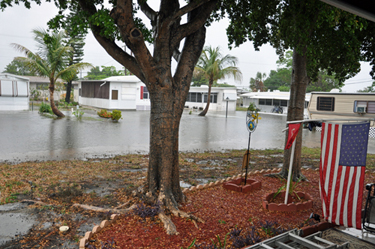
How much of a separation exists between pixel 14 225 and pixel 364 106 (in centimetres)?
1857

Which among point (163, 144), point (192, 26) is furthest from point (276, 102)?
point (163, 144)

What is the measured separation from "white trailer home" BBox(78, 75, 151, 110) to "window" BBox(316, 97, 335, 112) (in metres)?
17.7

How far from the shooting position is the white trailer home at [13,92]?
82.9 feet

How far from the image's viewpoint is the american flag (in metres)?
4.33

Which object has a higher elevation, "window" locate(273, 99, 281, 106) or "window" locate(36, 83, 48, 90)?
"window" locate(36, 83, 48, 90)

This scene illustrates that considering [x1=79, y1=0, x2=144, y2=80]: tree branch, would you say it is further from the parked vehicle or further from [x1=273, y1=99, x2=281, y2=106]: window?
[x1=273, y1=99, x2=281, y2=106]: window

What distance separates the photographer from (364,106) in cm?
1786

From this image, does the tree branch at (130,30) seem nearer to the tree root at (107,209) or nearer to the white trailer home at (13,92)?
the tree root at (107,209)

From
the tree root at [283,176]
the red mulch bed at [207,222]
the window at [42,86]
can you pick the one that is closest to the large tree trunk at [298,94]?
the tree root at [283,176]

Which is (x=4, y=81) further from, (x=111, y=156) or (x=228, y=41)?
(x=228, y=41)

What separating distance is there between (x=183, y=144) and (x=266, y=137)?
570 centimetres

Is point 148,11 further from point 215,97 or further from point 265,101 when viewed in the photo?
point 265,101

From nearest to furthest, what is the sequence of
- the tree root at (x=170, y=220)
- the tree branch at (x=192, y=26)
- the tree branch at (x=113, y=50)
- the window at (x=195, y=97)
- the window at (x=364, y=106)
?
1. the tree root at (x=170, y=220)
2. the tree branch at (x=113, y=50)
3. the tree branch at (x=192, y=26)
4. the window at (x=364, y=106)
5. the window at (x=195, y=97)

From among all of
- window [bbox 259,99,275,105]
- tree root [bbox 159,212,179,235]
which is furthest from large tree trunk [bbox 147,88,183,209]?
window [bbox 259,99,275,105]
